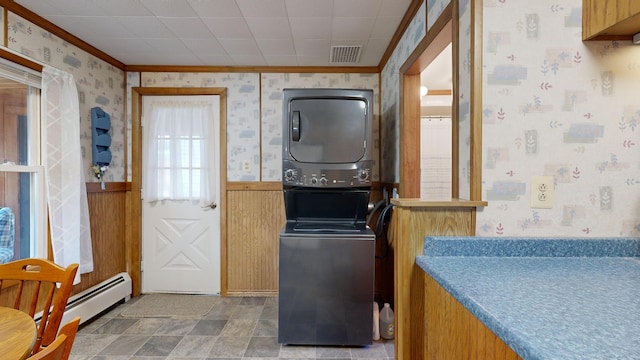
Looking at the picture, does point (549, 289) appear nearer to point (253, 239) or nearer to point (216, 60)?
point (253, 239)

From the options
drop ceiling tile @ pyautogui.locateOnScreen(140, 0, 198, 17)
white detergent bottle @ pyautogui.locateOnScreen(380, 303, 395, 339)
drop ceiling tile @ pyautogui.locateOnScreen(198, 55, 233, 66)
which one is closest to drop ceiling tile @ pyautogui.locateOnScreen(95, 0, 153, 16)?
drop ceiling tile @ pyautogui.locateOnScreen(140, 0, 198, 17)

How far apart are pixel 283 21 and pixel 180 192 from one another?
198 centimetres

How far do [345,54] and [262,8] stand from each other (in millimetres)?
996

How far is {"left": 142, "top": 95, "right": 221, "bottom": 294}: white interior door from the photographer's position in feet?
10.7

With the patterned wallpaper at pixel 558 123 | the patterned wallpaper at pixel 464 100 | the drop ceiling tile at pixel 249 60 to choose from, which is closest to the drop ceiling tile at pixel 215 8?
the drop ceiling tile at pixel 249 60

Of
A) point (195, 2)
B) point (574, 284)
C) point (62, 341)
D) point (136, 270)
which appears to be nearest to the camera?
point (62, 341)

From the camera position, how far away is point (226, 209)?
3.22 meters

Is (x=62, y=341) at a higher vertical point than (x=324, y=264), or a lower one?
higher

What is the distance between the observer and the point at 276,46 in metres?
2.68

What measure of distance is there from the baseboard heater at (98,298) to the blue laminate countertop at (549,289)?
8.66ft

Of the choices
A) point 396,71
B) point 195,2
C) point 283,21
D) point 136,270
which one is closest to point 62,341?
point 195,2

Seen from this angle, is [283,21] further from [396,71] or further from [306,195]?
[306,195]

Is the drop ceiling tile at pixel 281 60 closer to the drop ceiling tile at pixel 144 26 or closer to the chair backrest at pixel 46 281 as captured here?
the drop ceiling tile at pixel 144 26

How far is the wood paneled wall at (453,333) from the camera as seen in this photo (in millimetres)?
758
